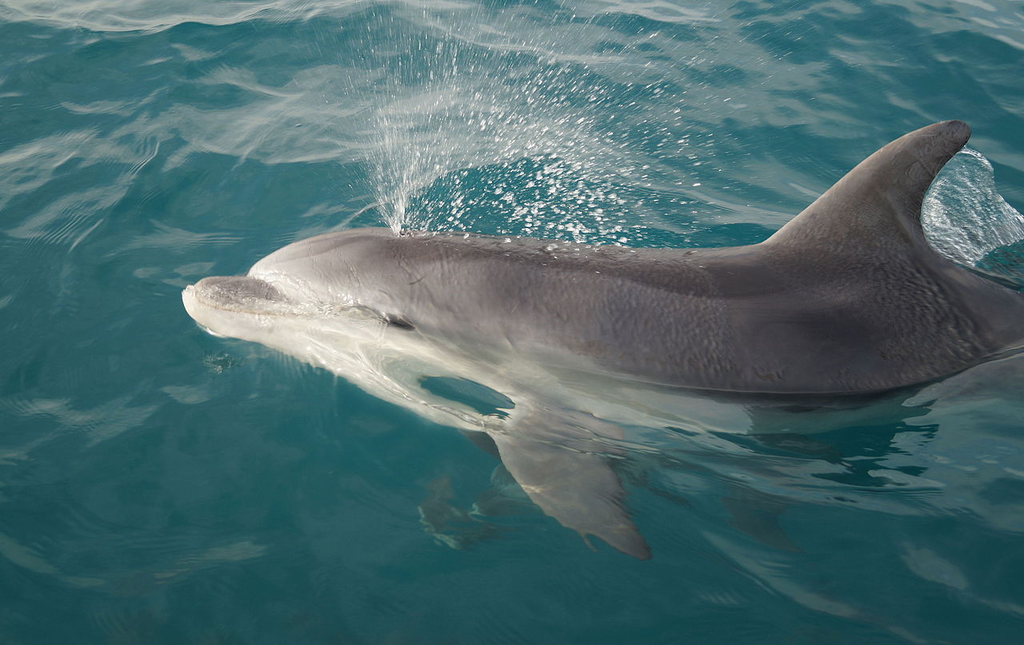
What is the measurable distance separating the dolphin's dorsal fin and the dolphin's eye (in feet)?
7.28

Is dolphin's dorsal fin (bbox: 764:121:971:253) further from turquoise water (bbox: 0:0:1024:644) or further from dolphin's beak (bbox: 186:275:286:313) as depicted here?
dolphin's beak (bbox: 186:275:286:313)

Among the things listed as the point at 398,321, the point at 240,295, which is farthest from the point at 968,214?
the point at 240,295

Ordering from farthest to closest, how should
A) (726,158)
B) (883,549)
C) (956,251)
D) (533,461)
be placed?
(726,158) → (956,251) → (533,461) → (883,549)

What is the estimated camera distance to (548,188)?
22.9ft

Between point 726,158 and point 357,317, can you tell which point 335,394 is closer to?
point 357,317

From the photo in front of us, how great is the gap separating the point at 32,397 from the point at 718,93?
25.9ft

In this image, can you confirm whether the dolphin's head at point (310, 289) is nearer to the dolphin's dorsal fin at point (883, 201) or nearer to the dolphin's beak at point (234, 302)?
the dolphin's beak at point (234, 302)

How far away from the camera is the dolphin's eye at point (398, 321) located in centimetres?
441

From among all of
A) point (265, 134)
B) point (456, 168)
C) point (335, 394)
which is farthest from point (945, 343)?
point (265, 134)

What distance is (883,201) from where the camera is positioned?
4316 mm

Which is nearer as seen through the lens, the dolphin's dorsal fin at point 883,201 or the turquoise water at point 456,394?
the turquoise water at point 456,394

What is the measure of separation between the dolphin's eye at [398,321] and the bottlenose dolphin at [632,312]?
0.05ft

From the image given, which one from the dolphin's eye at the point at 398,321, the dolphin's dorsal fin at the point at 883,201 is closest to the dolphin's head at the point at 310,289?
the dolphin's eye at the point at 398,321

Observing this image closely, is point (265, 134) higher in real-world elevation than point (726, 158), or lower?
lower
